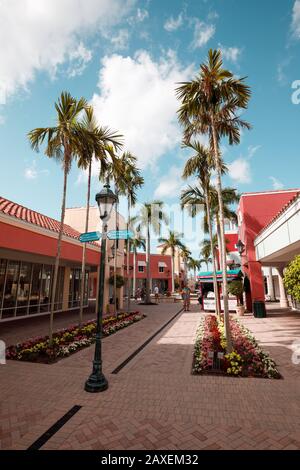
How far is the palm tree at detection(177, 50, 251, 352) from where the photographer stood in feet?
24.5

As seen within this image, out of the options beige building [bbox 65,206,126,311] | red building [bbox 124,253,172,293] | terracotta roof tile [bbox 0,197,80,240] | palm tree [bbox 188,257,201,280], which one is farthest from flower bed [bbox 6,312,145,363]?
palm tree [bbox 188,257,201,280]

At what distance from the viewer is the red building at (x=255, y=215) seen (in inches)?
671

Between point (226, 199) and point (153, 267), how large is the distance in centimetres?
3178

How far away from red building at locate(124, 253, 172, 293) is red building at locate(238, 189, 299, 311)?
32591mm

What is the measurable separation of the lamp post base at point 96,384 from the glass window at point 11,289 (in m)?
10.6

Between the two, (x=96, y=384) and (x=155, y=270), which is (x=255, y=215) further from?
(x=155, y=270)

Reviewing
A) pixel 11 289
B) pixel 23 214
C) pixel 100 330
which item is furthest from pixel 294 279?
pixel 11 289

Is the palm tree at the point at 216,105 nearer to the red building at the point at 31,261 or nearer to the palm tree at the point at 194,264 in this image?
the red building at the point at 31,261

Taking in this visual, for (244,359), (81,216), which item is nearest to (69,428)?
(244,359)

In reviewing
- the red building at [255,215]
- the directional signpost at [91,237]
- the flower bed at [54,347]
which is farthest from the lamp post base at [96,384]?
the red building at [255,215]

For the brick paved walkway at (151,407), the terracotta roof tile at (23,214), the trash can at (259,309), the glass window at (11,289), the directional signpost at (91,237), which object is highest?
the terracotta roof tile at (23,214)

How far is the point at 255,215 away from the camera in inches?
690

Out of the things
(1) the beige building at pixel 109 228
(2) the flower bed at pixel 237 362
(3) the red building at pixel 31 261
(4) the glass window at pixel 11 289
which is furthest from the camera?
(1) the beige building at pixel 109 228

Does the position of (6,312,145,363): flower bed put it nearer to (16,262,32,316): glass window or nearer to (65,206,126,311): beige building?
(16,262,32,316): glass window
